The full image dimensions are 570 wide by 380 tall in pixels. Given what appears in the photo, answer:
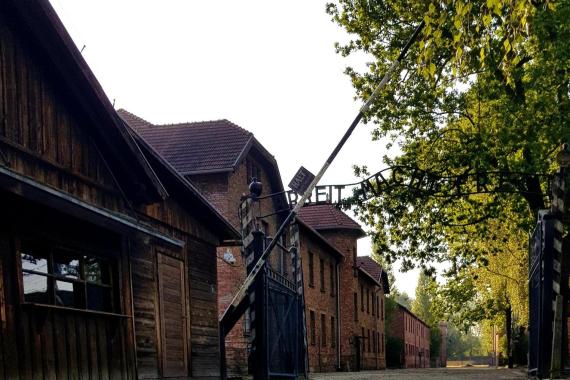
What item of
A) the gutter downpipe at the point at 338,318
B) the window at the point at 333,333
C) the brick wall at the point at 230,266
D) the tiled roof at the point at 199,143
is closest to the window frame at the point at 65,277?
the brick wall at the point at 230,266

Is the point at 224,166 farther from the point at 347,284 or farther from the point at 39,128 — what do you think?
the point at 347,284

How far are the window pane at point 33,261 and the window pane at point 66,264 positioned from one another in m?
0.23

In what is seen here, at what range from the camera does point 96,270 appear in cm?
1090

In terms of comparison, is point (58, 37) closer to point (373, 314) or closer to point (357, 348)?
point (357, 348)

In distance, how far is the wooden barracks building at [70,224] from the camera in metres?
8.55

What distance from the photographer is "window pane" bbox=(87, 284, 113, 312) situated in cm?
1055

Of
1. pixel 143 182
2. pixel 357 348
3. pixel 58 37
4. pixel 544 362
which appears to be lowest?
pixel 357 348

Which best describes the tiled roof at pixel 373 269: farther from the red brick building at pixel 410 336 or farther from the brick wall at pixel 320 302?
the brick wall at pixel 320 302

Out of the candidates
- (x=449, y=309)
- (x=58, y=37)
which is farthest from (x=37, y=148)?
(x=449, y=309)

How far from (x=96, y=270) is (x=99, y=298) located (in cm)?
40

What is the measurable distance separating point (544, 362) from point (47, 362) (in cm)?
666

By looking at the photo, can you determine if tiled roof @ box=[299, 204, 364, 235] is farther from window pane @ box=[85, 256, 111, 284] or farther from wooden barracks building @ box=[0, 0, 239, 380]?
window pane @ box=[85, 256, 111, 284]

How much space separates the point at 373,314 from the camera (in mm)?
55719

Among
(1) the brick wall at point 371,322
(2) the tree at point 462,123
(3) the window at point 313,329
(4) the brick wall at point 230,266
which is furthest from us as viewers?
(1) the brick wall at point 371,322
